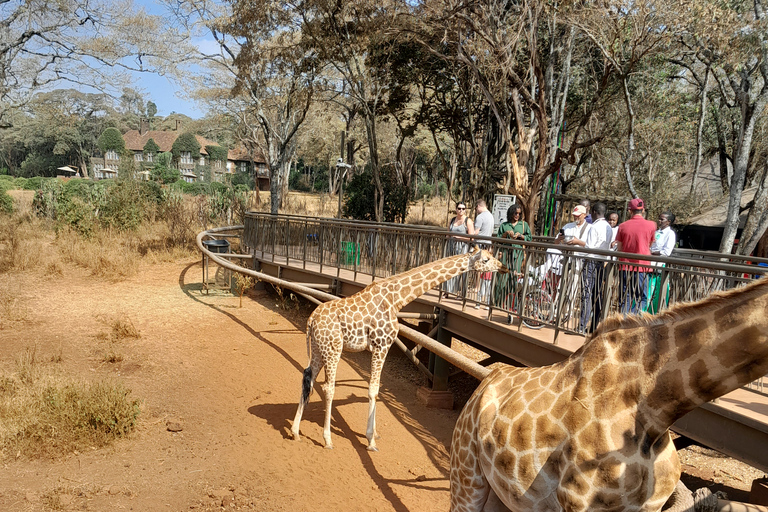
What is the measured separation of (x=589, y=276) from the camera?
6.33m

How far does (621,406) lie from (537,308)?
15.8ft

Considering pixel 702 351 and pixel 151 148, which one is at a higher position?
pixel 151 148

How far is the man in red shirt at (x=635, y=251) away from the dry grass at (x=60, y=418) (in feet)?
20.5

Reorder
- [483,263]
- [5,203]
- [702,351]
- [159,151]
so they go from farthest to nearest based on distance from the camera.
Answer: [159,151], [5,203], [483,263], [702,351]

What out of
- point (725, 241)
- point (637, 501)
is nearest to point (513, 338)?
point (637, 501)

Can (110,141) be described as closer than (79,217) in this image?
No

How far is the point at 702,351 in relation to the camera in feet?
6.71

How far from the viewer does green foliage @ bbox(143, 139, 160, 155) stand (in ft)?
201

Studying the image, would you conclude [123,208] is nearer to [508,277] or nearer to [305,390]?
[305,390]

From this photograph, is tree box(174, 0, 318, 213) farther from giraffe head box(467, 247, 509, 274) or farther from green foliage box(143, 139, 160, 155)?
green foliage box(143, 139, 160, 155)

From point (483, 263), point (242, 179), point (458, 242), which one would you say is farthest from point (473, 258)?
point (242, 179)

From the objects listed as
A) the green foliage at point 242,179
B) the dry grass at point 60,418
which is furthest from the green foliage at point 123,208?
the green foliage at point 242,179

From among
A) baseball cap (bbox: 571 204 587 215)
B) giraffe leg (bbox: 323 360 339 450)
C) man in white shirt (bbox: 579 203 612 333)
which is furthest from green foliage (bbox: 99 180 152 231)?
man in white shirt (bbox: 579 203 612 333)

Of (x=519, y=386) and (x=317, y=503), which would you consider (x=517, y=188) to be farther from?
(x=519, y=386)
